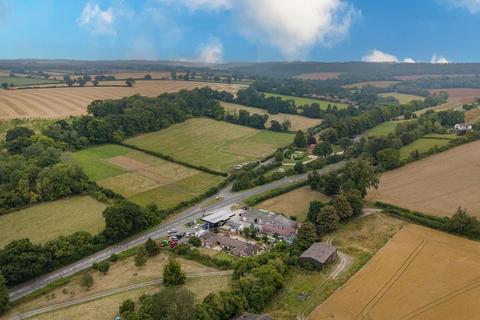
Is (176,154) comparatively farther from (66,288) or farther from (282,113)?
(282,113)

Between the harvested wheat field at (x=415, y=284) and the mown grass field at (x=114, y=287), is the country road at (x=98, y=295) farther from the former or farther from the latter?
the harvested wheat field at (x=415, y=284)

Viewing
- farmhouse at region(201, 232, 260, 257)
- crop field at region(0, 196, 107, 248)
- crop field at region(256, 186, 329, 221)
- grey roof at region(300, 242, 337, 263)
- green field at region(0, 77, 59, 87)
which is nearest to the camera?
grey roof at region(300, 242, 337, 263)

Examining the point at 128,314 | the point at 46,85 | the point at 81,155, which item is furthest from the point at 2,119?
the point at 128,314

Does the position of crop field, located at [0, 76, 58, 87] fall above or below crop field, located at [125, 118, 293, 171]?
above

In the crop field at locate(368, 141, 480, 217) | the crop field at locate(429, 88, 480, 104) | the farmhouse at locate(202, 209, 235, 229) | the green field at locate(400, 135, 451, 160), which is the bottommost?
the farmhouse at locate(202, 209, 235, 229)

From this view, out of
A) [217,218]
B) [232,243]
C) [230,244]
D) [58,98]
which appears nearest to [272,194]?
[217,218]

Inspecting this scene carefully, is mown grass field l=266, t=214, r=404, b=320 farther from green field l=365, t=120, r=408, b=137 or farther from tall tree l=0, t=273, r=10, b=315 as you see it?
green field l=365, t=120, r=408, b=137

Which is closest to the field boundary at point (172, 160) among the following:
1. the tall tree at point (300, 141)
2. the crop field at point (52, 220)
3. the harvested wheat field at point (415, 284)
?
the crop field at point (52, 220)

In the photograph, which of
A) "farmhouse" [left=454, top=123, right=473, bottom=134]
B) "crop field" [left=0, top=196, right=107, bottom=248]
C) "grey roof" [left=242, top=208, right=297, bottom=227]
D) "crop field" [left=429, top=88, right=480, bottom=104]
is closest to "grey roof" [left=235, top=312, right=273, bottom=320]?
"grey roof" [left=242, top=208, right=297, bottom=227]
